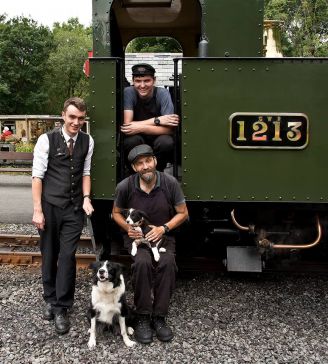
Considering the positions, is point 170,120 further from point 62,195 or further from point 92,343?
point 92,343

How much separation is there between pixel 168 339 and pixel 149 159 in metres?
1.36

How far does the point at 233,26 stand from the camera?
12.6ft

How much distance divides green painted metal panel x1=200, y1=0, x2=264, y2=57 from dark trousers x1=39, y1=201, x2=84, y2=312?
1.88m

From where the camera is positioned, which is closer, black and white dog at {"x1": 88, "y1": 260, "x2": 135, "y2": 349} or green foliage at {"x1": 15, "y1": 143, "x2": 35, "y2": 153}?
black and white dog at {"x1": 88, "y1": 260, "x2": 135, "y2": 349}

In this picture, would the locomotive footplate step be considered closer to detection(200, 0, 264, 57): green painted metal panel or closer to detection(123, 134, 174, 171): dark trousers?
detection(123, 134, 174, 171): dark trousers

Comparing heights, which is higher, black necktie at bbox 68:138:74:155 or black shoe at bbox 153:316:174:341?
black necktie at bbox 68:138:74:155

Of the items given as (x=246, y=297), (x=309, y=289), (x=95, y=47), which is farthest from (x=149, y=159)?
(x=309, y=289)

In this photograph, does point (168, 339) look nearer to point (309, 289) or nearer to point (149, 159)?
point (149, 159)

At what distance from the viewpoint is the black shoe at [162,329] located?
3.27m

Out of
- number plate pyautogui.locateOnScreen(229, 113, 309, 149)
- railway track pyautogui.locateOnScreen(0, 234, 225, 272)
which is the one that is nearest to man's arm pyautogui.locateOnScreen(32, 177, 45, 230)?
railway track pyautogui.locateOnScreen(0, 234, 225, 272)

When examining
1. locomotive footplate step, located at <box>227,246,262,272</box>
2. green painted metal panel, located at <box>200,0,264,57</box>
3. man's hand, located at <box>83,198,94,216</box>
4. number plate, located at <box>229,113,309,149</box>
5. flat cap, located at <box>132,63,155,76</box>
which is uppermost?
green painted metal panel, located at <box>200,0,264,57</box>

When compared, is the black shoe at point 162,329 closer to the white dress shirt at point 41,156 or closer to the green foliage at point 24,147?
the white dress shirt at point 41,156

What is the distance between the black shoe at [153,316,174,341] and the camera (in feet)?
10.7

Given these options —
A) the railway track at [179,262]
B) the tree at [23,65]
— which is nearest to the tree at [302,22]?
the railway track at [179,262]
